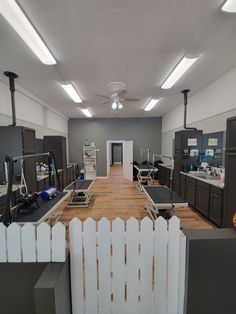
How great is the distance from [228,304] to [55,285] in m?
1.33

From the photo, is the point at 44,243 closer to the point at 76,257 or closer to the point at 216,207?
the point at 76,257

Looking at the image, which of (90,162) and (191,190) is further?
(90,162)

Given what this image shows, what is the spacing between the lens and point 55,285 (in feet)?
3.51

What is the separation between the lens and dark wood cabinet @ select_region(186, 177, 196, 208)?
4203 millimetres

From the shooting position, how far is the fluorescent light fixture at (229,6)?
5.69 feet

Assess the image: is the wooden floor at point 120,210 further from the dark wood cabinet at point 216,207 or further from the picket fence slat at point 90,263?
the picket fence slat at point 90,263

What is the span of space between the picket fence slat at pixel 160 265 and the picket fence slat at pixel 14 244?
110 cm

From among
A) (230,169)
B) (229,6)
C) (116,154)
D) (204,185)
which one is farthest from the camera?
(116,154)

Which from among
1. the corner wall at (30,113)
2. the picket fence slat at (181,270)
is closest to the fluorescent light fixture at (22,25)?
the corner wall at (30,113)

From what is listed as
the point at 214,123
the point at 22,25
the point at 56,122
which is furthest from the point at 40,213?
the point at 56,122

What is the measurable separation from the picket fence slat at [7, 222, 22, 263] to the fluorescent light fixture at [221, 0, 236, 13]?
2.93m

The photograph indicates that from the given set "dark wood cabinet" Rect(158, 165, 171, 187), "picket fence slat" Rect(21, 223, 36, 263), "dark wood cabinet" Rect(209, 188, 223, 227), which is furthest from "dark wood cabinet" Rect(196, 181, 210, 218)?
"picket fence slat" Rect(21, 223, 36, 263)

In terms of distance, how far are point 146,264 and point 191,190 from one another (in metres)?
3.41

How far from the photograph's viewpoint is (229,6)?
5.86 feet
